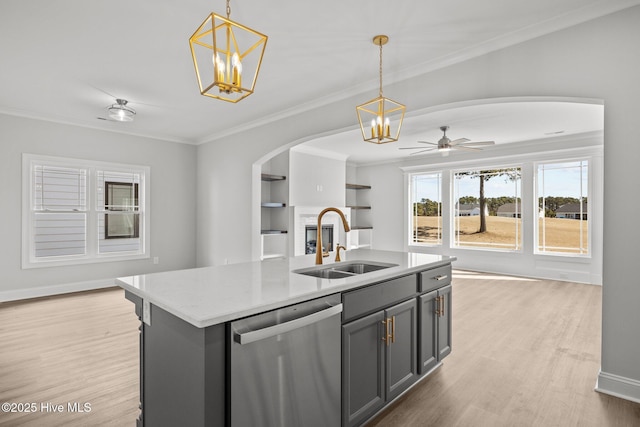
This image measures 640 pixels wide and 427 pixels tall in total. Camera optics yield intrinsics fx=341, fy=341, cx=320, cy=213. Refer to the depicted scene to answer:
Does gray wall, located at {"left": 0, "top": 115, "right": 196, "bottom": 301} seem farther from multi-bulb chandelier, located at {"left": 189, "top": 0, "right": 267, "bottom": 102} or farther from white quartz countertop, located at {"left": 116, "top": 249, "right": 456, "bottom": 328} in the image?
white quartz countertop, located at {"left": 116, "top": 249, "right": 456, "bottom": 328}

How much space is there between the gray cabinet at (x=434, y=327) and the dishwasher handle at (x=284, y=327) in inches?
38.8

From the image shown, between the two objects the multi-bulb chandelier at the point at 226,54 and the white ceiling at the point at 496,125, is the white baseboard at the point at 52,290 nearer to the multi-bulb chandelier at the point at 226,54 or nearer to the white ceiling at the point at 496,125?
the multi-bulb chandelier at the point at 226,54

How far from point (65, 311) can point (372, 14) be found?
4.87 metres

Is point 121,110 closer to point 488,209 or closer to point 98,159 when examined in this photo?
point 98,159

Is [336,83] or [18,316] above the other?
[336,83]

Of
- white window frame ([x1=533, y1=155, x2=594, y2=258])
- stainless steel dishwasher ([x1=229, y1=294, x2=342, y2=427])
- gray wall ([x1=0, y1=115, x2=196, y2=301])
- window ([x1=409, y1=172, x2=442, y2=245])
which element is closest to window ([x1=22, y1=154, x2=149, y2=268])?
gray wall ([x1=0, y1=115, x2=196, y2=301])

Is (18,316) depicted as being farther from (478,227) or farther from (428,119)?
(478,227)

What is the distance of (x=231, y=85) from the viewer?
1.57 m

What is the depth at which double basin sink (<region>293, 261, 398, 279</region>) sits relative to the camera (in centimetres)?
236

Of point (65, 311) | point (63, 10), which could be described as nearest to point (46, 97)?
point (63, 10)

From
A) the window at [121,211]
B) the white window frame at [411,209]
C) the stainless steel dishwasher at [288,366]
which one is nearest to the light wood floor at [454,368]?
the stainless steel dishwasher at [288,366]

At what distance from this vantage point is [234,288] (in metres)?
1.72

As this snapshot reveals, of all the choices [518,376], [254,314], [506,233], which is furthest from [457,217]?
[254,314]

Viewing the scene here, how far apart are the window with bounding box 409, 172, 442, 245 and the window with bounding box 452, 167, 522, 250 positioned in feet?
1.27
